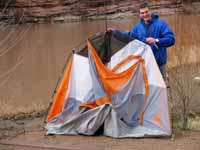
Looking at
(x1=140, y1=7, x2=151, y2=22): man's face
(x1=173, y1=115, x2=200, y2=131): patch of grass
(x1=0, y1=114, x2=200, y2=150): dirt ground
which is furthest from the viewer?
(x1=173, y1=115, x2=200, y2=131): patch of grass

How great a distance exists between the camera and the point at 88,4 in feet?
127

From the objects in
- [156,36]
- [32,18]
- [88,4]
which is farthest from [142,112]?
[88,4]

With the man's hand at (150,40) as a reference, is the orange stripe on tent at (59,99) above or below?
below

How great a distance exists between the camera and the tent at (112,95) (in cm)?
566

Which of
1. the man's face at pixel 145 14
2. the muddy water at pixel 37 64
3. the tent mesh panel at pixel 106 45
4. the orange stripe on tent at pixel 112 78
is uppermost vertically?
the man's face at pixel 145 14

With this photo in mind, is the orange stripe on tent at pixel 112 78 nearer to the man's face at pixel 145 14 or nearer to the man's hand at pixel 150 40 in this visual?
the man's hand at pixel 150 40

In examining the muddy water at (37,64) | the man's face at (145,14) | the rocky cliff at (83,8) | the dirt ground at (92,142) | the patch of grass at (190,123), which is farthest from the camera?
the rocky cliff at (83,8)

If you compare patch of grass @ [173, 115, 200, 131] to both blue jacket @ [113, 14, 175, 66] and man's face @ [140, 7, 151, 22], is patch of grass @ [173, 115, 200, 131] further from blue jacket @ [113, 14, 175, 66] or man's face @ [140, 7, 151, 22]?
man's face @ [140, 7, 151, 22]

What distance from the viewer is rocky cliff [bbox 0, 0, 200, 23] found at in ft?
119

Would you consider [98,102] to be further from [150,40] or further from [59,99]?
[150,40]

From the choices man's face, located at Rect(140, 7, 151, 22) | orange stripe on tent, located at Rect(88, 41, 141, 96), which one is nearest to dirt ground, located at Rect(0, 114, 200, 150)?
orange stripe on tent, located at Rect(88, 41, 141, 96)

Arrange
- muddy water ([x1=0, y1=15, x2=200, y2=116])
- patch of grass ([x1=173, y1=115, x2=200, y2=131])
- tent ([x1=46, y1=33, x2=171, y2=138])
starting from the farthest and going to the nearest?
muddy water ([x1=0, y1=15, x2=200, y2=116]) < patch of grass ([x1=173, y1=115, x2=200, y2=131]) < tent ([x1=46, y1=33, x2=171, y2=138])

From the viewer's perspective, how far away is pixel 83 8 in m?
38.0

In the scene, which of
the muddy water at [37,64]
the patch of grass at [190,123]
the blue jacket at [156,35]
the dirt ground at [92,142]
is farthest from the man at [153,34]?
the muddy water at [37,64]
